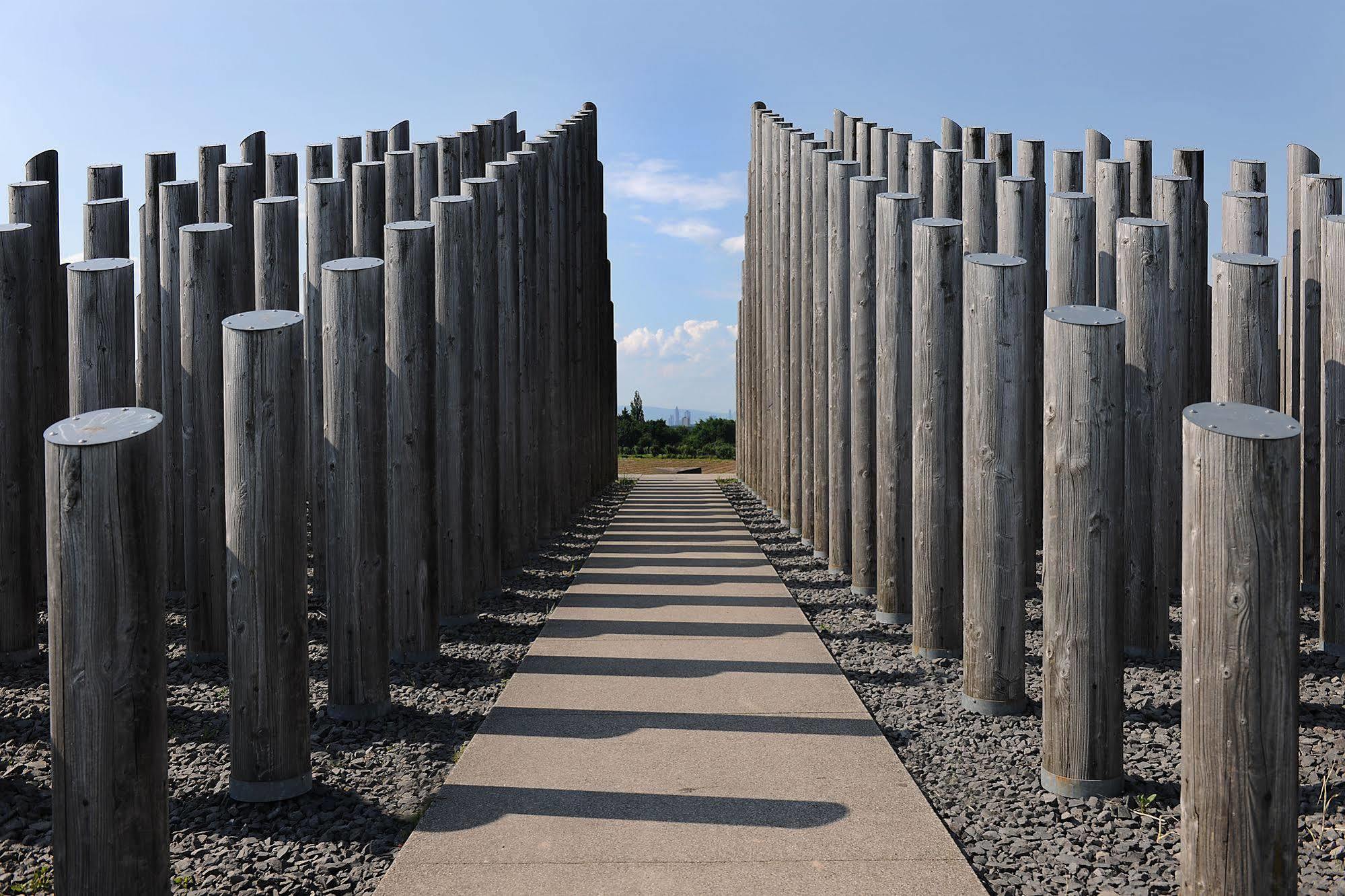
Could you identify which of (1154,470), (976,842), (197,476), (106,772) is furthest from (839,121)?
(106,772)

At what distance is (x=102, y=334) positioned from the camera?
5965mm

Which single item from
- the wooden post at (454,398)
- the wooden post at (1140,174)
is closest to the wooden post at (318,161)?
the wooden post at (454,398)

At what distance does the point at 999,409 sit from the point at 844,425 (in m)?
3.44

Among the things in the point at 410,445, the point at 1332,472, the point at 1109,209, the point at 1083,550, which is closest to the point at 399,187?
the point at 410,445

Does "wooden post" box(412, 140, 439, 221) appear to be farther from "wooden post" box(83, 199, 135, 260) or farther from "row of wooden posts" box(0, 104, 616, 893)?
"wooden post" box(83, 199, 135, 260)

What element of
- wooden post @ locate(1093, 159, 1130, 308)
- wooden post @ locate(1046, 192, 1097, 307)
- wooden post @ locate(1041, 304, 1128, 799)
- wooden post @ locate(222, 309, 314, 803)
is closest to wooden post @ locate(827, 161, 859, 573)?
wooden post @ locate(1093, 159, 1130, 308)

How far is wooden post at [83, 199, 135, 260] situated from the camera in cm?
777

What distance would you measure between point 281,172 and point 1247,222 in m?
6.36

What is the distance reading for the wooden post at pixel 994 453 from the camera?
5.19m

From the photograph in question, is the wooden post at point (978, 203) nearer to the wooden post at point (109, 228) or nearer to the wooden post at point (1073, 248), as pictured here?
the wooden post at point (1073, 248)

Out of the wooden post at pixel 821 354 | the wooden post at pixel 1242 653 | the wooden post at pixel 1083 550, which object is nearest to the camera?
the wooden post at pixel 1242 653

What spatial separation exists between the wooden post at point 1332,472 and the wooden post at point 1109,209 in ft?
4.19

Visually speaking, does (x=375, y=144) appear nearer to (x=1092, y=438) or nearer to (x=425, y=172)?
(x=425, y=172)

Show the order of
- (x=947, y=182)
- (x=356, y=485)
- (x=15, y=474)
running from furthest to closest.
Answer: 1. (x=947, y=182)
2. (x=15, y=474)
3. (x=356, y=485)
